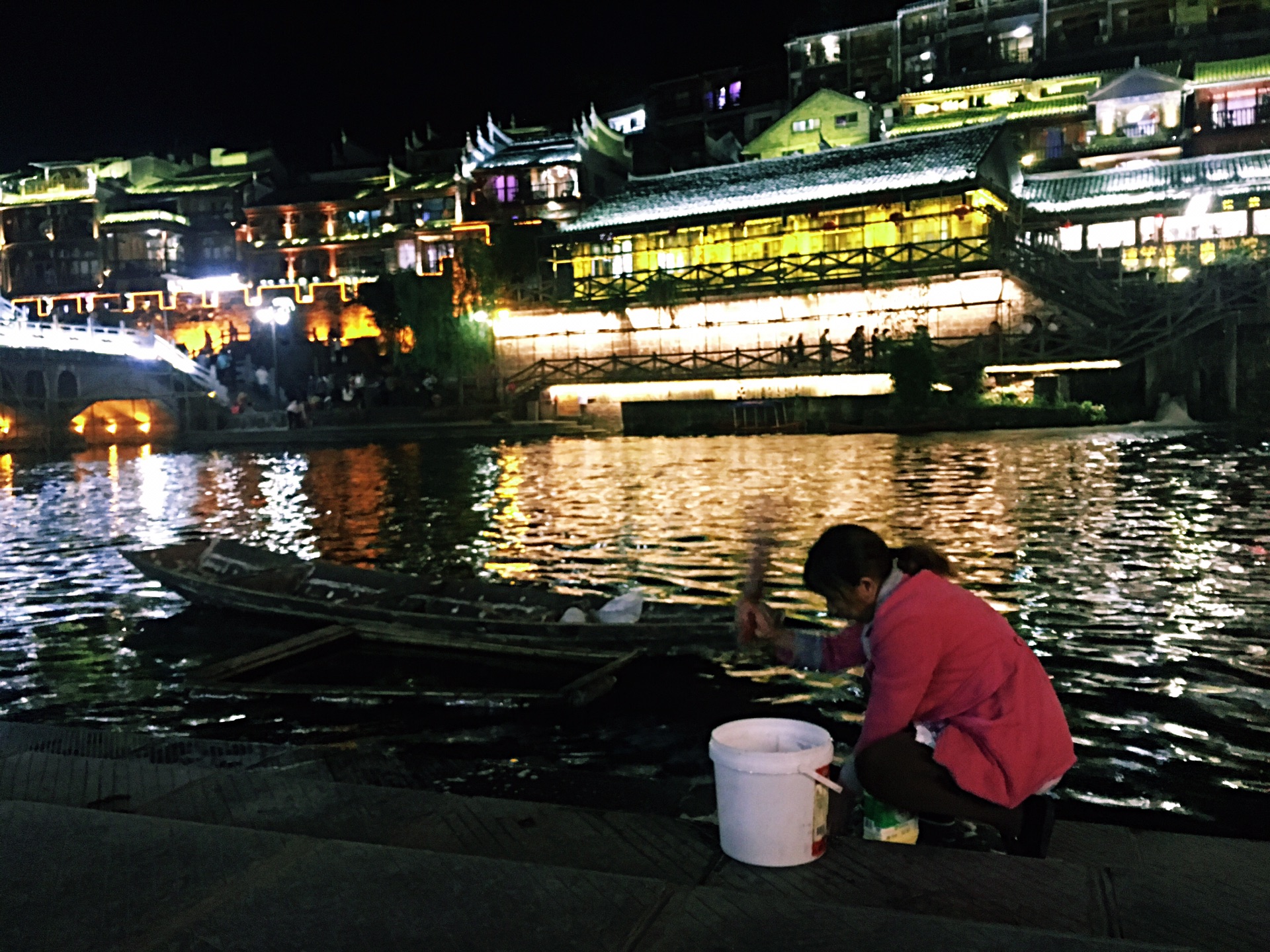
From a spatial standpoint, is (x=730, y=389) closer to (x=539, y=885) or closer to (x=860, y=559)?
(x=860, y=559)

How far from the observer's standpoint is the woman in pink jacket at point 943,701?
13.7 feet

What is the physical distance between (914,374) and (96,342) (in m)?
43.8

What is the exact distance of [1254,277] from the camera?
3619 cm

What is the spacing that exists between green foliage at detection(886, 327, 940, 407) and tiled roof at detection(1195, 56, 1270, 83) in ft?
85.9

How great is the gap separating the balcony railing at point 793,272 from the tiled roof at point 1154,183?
658cm

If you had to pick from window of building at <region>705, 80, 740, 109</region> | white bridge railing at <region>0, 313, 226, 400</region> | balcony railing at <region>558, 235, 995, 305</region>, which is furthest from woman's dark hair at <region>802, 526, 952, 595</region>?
window of building at <region>705, 80, 740, 109</region>

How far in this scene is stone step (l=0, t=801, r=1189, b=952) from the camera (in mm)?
3348

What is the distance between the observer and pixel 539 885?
12.3 feet

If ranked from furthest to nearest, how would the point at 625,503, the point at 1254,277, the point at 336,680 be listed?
1. the point at 1254,277
2. the point at 625,503
3. the point at 336,680

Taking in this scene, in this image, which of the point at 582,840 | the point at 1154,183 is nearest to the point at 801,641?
the point at 582,840

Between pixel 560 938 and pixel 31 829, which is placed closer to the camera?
pixel 560 938

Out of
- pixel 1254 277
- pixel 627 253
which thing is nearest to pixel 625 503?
pixel 1254 277

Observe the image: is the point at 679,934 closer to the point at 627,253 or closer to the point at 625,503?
the point at 625,503

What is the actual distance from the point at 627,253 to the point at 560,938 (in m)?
55.1
